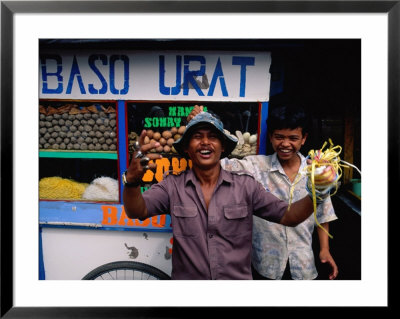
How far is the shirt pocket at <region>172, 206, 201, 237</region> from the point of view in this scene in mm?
2682

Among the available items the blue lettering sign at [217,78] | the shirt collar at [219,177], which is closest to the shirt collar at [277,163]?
the shirt collar at [219,177]

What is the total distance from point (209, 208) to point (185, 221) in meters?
0.22

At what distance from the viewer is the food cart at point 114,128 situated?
316cm

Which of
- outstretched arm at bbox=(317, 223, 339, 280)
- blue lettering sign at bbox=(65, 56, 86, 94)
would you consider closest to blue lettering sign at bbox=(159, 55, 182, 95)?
blue lettering sign at bbox=(65, 56, 86, 94)

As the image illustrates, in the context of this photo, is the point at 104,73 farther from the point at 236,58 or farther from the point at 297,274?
the point at 297,274

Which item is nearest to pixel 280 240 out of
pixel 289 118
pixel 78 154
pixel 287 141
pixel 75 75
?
pixel 287 141

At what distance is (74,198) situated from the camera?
3.45 meters

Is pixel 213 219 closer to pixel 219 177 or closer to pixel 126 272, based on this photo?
pixel 219 177

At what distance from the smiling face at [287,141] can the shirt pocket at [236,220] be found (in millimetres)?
622

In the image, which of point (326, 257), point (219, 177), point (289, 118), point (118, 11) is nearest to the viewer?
point (118, 11)

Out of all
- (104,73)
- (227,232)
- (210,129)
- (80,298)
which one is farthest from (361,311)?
(104,73)

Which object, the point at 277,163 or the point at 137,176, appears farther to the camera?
the point at 277,163

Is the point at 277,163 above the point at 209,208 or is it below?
above

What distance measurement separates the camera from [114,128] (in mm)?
3355
